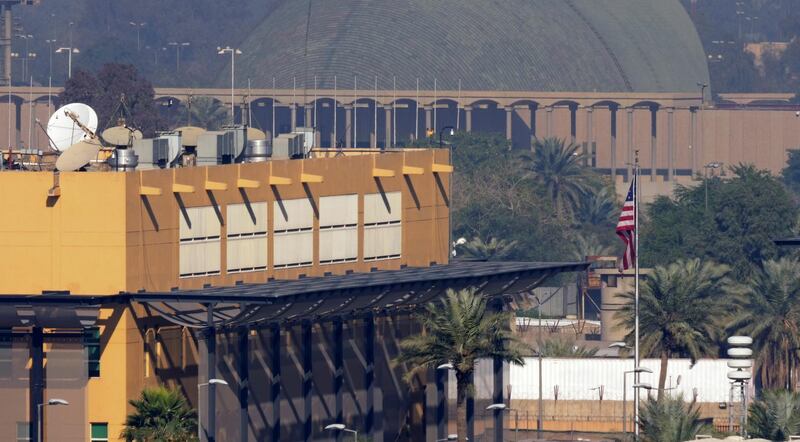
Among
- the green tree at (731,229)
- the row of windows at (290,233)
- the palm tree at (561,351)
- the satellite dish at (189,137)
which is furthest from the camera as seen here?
the green tree at (731,229)

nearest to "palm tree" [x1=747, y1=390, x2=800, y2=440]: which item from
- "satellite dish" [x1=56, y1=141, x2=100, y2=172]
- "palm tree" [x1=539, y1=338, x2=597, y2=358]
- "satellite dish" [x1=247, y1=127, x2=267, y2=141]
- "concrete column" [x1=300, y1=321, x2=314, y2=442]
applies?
"concrete column" [x1=300, y1=321, x2=314, y2=442]

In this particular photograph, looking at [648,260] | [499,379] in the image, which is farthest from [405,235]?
[648,260]

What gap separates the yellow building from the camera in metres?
77.4

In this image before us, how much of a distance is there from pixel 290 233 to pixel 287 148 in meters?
8.70

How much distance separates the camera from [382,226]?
311 ft

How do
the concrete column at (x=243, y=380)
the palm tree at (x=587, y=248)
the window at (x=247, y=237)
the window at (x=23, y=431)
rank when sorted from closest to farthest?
the window at (x=23, y=431)
the concrete column at (x=243, y=380)
the window at (x=247, y=237)
the palm tree at (x=587, y=248)

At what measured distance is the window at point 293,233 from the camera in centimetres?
8769

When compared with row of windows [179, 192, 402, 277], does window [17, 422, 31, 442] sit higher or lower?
lower

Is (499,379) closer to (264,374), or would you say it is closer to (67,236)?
(264,374)

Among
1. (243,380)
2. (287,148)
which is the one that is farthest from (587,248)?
(243,380)

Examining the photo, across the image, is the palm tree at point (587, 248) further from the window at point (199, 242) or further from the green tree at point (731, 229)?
the window at point (199, 242)

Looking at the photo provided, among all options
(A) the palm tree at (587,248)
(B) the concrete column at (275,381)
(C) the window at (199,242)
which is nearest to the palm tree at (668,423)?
(B) the concrete column at (275,381)

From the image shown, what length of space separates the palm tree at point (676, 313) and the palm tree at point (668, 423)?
3165 cm

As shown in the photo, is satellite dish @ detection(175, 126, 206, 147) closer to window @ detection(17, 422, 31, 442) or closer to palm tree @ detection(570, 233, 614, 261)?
window @ detection(17, 422, 31, 442)
